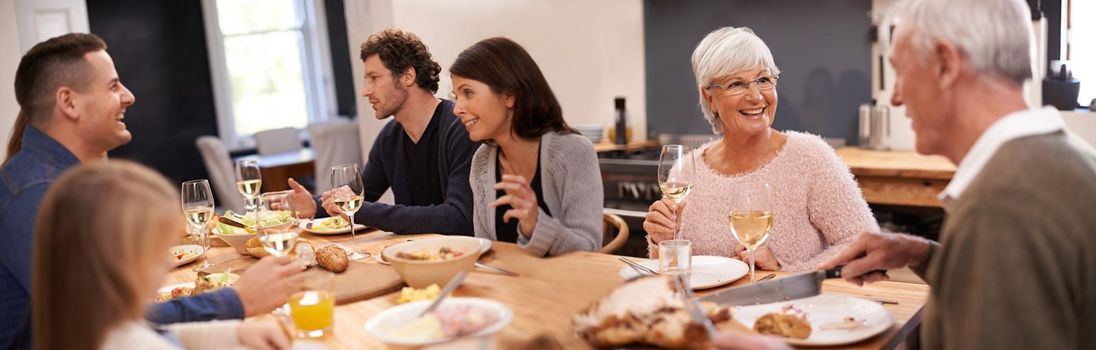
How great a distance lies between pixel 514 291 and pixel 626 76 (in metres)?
3.64

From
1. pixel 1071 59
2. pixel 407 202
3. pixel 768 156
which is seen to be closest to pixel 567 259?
pixel 768 156

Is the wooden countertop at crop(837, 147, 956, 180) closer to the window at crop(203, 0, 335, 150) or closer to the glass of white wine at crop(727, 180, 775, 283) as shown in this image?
the glass of white wine at crop(727, 180, 775, 283)

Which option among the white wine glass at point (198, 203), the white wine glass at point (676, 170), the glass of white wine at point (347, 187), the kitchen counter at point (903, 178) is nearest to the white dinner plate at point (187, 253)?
the white wine glass at point (198, 203)

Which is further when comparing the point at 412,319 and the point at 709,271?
the point at 709,271

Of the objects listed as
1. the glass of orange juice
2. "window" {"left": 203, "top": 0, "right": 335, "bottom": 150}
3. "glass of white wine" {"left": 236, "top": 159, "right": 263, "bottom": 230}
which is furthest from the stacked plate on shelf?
"window" {"left": 203, "top": 0, "right": 335, "bottom": 150}

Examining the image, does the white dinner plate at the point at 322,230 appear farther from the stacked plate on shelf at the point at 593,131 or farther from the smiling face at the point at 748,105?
the stacked plate on shelf at the point at 593,131

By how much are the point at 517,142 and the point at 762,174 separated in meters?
0.72

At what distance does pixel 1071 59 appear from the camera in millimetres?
3797

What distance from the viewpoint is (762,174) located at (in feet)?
8.04

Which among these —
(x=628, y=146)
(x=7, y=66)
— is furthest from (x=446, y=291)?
(x=7, y=66)

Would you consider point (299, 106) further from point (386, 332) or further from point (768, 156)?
point (386, 332)

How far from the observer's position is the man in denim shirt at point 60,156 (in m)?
1.71

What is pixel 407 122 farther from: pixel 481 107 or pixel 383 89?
pixel 481 107

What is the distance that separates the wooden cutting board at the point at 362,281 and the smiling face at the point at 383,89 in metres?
1.28
